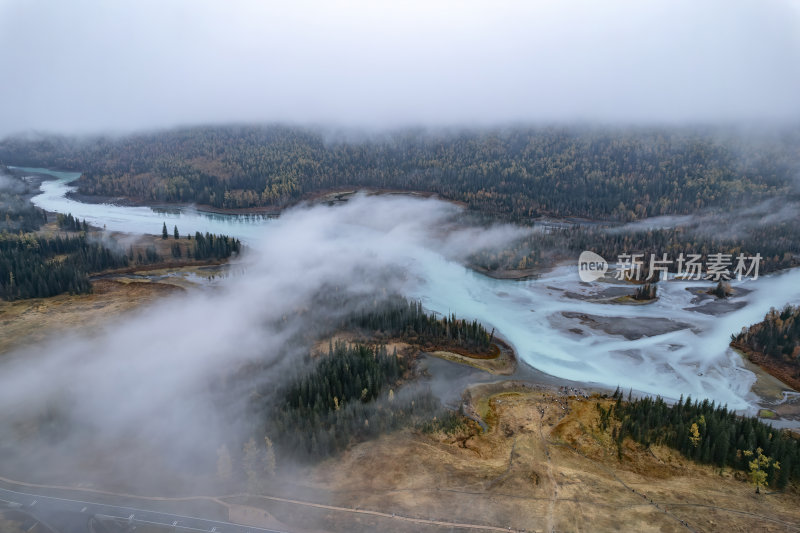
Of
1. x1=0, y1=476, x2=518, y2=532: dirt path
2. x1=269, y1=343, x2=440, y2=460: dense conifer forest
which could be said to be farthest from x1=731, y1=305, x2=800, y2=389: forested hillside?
x1=0, y1=476, x2=518, y2=532: dirt path

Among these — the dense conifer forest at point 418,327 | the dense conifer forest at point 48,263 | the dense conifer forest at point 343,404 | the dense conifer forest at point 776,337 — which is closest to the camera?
the dense conifer forest at point 343,404

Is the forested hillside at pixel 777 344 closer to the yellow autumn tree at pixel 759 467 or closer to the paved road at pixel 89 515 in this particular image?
the yellow autumn tree at pixel 759 467

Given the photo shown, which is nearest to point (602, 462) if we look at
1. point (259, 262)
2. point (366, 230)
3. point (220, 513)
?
point (220, 513)

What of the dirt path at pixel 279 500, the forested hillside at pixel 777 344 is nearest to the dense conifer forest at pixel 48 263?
the dirt path at pixel 279 500

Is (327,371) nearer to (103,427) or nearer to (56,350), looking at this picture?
(103,427)

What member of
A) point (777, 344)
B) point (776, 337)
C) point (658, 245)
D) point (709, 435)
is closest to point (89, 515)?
point (709, 435)

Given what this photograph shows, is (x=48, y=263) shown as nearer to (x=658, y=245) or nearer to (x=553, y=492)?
(x=553, y=492)
